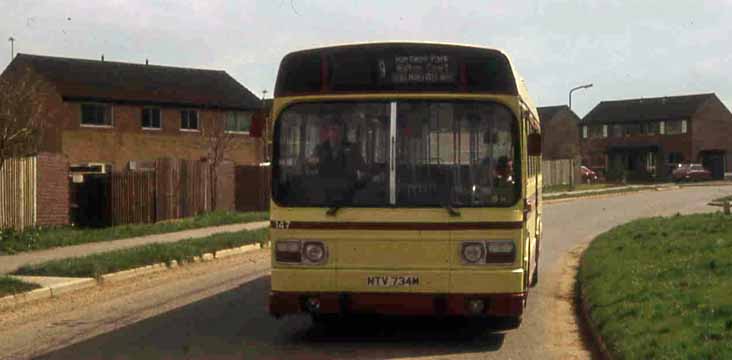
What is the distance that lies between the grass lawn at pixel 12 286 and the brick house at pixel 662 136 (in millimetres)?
76883

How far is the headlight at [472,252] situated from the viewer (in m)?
9.99

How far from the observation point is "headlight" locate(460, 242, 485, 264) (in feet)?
32.8

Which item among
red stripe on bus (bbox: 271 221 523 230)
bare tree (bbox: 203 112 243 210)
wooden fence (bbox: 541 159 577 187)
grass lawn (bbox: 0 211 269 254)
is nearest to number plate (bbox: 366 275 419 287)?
red stripe on bus (bbox: 271 221 523 230)

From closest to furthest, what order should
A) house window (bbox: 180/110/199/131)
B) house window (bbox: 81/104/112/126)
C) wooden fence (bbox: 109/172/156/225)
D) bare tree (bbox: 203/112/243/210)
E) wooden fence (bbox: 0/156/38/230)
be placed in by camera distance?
wooden fence (bbox: 0/156/38/230)
wooden fence (bbox: 109/172/156/225)
bare tree (bbox: 203/112/243/210)
house window (bbox: 81/104/112/126)
house window (bbox: 180/110/199/131)

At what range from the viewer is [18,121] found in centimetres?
2275

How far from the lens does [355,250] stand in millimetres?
10102

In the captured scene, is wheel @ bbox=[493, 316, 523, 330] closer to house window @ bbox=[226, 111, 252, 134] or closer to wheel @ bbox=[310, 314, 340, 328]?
wheel @ bbox=[310, 314, 340, 328]

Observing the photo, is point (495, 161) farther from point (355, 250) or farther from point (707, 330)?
point (707, 330)

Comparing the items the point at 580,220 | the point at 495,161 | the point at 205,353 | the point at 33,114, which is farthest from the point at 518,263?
the point at 580,220

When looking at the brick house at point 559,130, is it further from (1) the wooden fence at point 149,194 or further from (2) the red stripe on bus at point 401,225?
(2) the red stripe on bus at point 401,225

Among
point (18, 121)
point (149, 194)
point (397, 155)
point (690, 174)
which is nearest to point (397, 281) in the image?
point (397, 155)

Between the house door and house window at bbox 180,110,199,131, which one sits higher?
house window at bbox 180,110,199,131

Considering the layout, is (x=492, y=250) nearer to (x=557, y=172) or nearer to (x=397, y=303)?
(x=397, y=303)

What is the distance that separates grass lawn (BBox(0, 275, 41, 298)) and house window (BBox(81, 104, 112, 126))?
35.3 m
